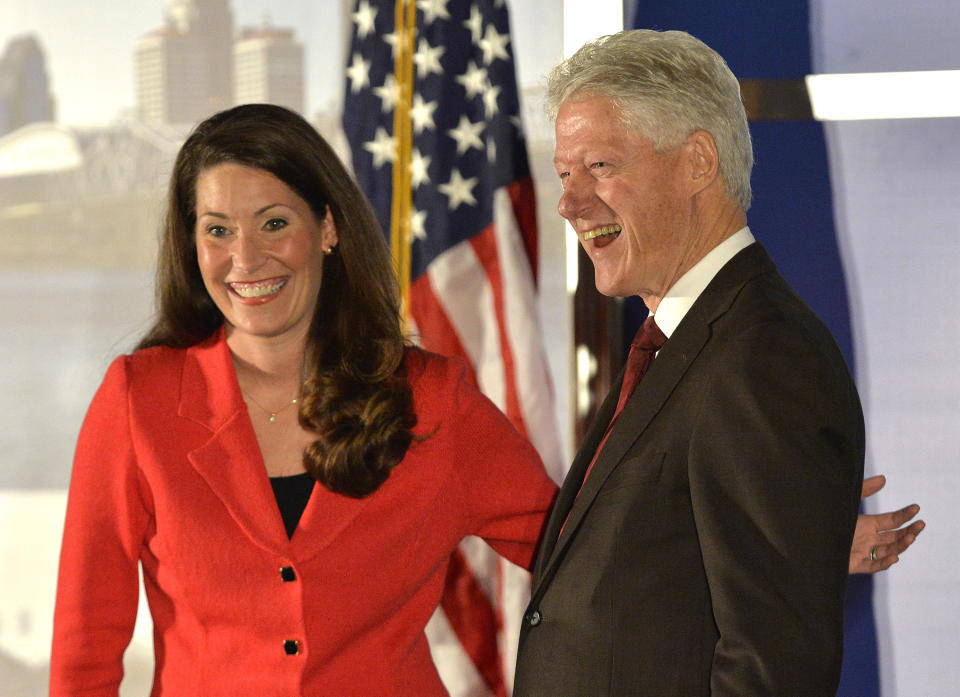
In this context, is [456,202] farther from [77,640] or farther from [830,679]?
[830,679]

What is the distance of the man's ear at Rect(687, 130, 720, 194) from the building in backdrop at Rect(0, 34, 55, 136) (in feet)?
9.74

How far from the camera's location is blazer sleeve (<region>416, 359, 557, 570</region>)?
5.88 ft

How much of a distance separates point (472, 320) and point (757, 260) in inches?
56.8

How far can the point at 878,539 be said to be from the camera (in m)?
1.69

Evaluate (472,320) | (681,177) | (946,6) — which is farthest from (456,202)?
(681,177)

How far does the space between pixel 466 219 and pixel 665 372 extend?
4.87 ft

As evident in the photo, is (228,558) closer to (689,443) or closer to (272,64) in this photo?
(689,443)

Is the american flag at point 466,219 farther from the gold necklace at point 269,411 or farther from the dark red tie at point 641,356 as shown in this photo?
the dark red tie at point 641,356

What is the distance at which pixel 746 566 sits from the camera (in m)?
1.13

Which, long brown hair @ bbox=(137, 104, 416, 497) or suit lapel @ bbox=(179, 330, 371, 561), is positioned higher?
long brown hair @ bbox=(137, 104, 416, 497)

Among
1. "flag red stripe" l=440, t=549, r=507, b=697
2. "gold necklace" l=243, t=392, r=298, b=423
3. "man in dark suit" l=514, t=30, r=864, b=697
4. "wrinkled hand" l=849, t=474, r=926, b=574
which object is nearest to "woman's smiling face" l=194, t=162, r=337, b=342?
"gold necklace" l=243, t=392, r=298, b=423

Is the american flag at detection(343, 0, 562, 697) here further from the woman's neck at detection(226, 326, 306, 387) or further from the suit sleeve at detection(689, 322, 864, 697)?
the suit sleeve at detection(689, 322, 864, 697)

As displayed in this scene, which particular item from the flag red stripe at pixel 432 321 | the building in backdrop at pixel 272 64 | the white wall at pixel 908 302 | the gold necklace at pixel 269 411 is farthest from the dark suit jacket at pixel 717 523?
the building in backdrop at pixel 272 64

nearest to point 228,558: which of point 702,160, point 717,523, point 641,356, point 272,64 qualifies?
point 641,356
